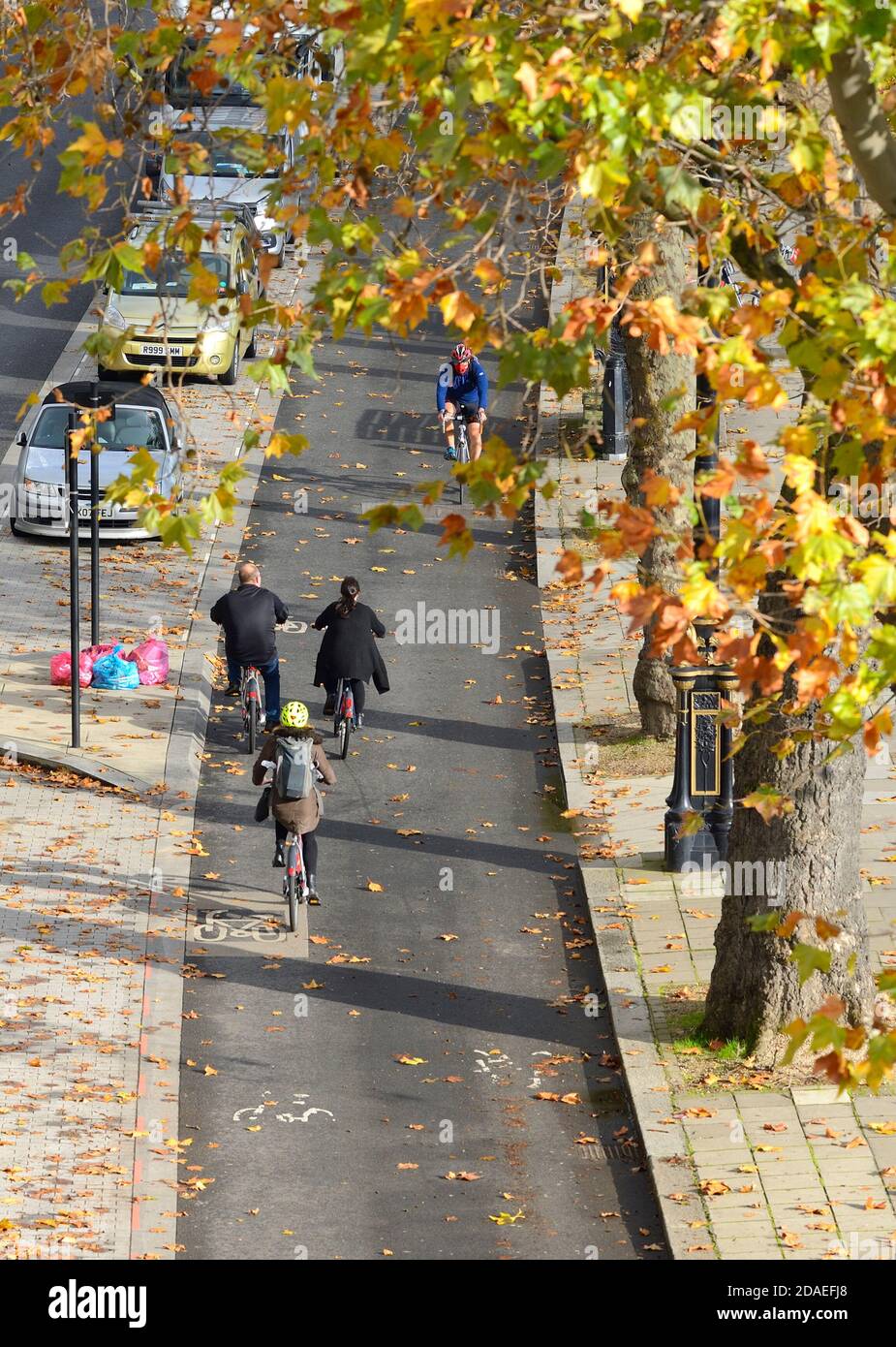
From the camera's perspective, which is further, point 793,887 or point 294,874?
point 294,874

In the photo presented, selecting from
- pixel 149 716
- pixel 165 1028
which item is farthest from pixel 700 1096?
pixel 149 716

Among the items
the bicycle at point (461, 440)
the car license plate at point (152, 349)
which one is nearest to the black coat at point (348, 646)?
the bicycle at point (461, 440)

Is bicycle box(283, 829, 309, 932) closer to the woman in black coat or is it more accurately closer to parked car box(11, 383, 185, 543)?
the woman in black coat

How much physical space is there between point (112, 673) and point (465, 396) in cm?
741

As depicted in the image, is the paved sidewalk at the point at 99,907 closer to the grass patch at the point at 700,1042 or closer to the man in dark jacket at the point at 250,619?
Answer: the man in dark jacket at the point at 250,619

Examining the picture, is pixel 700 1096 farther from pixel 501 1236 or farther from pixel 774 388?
pixel 774 388

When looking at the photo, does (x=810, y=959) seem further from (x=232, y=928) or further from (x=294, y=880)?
(x=232, y=928)

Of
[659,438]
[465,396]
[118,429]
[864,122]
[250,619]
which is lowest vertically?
[250,619]

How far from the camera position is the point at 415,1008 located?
13.5 metres

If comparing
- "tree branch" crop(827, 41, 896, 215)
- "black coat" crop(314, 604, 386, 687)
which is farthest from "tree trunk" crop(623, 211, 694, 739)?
"tree branch" crop(827, 41, 896, 215)

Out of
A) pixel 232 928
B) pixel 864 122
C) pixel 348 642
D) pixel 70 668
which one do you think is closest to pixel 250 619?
pixel 348 642

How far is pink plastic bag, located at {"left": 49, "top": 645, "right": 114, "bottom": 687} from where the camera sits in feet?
62.9

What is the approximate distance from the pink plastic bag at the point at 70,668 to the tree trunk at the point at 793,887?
27.9 ft

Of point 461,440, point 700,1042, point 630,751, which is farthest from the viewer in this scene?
point 461,440
